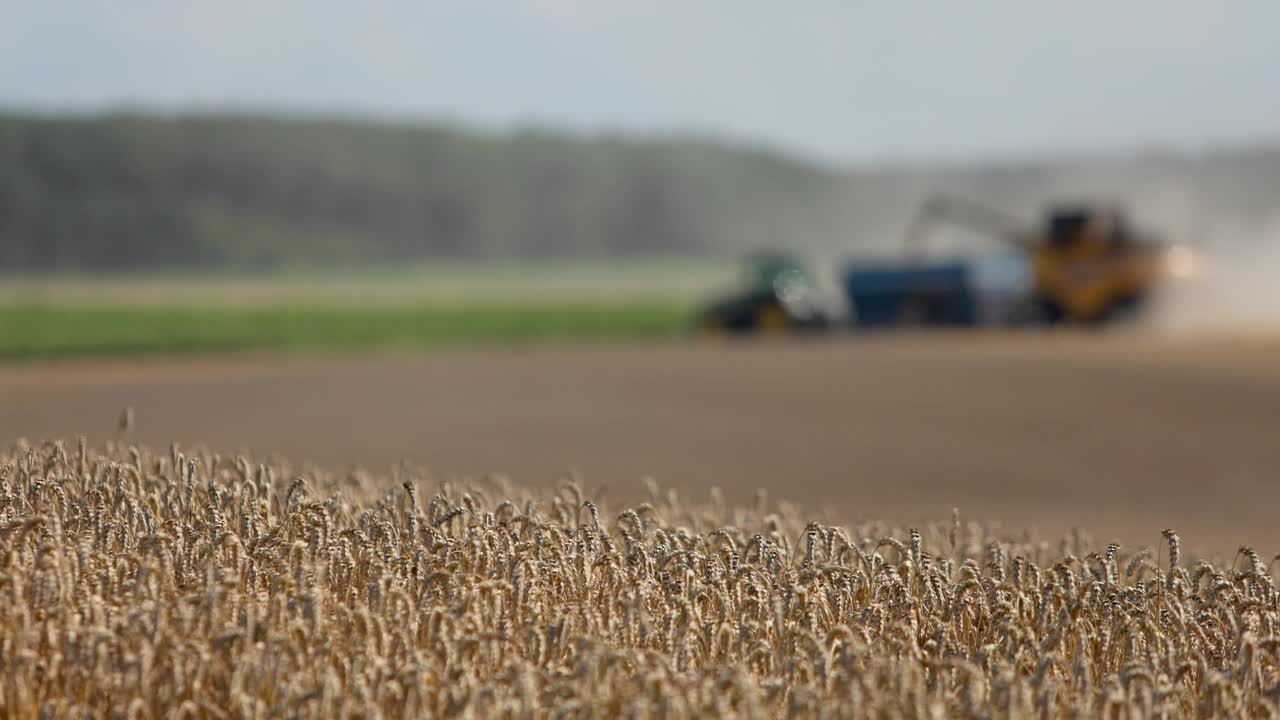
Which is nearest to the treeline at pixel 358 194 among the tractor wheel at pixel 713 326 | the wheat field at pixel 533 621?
the tractor wheel at pixel 713 326

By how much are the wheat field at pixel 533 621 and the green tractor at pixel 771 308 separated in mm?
28326

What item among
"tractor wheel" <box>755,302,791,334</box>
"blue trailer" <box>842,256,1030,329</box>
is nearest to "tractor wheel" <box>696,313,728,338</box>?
"tractor wheel" <box>755,302,791,334</box>

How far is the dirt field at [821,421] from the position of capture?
17.1 metres

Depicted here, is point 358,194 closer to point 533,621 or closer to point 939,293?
point 939,293

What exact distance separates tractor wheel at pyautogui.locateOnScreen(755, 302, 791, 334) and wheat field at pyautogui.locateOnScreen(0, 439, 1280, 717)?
28296 millimetres

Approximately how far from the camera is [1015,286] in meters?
38.1

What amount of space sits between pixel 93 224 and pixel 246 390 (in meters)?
125

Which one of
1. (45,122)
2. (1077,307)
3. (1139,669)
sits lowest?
(1139,669)

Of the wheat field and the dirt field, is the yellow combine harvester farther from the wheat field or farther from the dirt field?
the wheat field

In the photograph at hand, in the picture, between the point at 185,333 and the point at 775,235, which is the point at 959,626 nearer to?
the point at 185,333

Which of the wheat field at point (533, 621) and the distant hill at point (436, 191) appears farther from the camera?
the distant hill at point (436, 191)

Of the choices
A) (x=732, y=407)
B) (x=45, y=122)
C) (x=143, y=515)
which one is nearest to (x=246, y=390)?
(x=732, y=407)

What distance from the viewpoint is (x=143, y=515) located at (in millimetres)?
8992

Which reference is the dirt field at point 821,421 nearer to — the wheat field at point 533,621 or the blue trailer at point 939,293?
the wheat field at point 533,621
